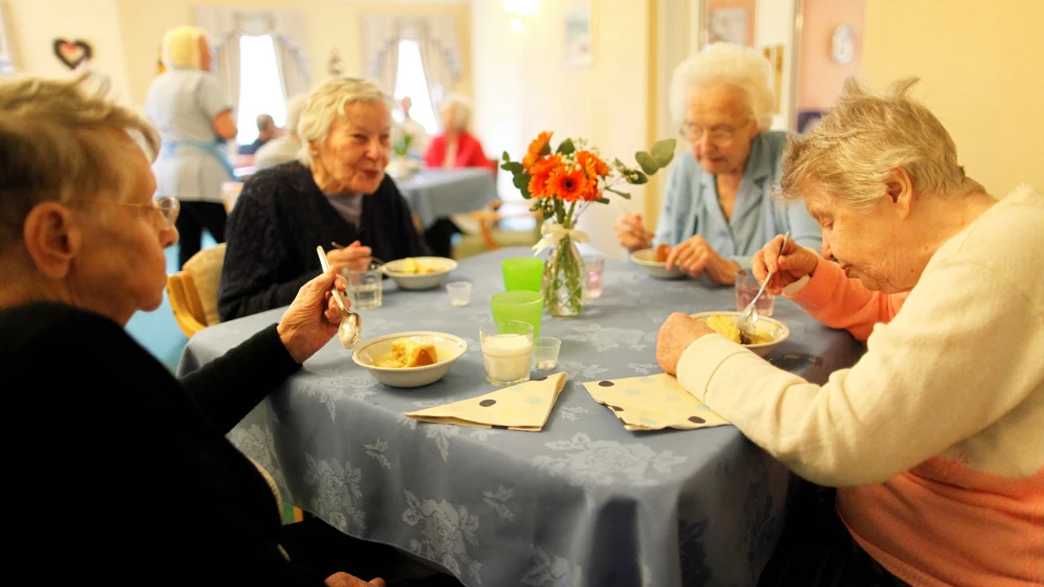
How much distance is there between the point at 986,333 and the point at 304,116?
188 centimetres

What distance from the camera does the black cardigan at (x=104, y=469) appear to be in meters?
0.62

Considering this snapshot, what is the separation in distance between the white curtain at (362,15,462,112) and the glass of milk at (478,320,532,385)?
7364 mm

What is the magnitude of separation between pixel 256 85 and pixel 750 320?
7.83 m

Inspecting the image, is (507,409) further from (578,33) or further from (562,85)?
(562,85)

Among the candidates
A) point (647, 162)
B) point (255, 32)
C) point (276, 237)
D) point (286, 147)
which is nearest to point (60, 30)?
point (255, 32)

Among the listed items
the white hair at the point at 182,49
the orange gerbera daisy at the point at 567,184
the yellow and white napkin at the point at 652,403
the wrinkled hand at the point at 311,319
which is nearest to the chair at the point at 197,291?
the wrinkled hand at the point at 311,319

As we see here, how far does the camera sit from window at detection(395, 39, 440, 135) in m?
8.31

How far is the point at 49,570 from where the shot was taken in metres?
0.62

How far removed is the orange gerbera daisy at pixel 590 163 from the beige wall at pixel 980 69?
1.47 m

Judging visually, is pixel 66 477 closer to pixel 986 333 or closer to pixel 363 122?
pixel 986 333

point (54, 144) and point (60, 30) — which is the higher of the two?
point (60, 30)

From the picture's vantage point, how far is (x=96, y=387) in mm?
650

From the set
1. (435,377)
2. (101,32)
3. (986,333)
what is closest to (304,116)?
(435,377)

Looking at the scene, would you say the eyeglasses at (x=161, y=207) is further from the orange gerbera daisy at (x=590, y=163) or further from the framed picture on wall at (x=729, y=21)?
the framed picture on wall at (x=729, y=21)
